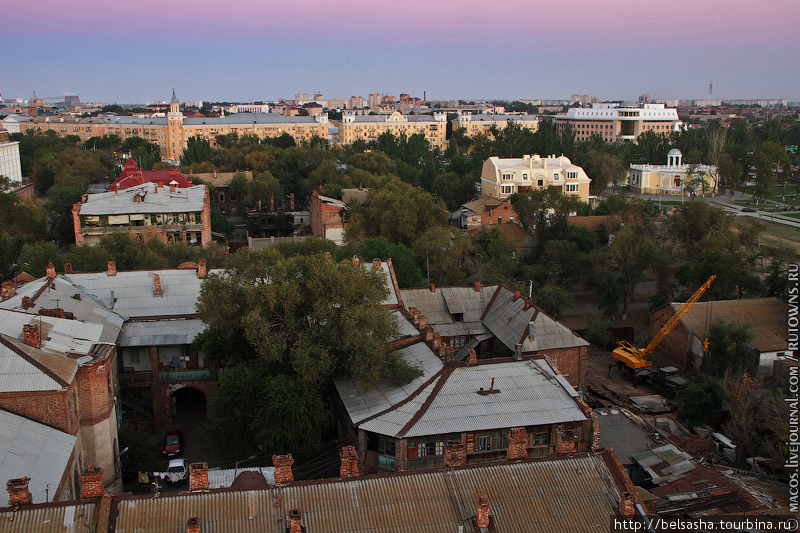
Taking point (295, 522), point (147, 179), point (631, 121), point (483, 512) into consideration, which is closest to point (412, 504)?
point (483, 512)

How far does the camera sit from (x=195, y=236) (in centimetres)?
5878

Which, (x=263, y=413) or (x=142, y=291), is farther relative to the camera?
(x=142, y=291)

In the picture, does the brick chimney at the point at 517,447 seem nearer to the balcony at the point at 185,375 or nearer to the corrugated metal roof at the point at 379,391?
the corrugated metal roof at the point at 379,391

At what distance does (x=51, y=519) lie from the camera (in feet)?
49.9

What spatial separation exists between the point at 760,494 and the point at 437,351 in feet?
39.7

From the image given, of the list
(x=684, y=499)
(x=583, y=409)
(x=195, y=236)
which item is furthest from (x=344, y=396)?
(x=195, y=236)

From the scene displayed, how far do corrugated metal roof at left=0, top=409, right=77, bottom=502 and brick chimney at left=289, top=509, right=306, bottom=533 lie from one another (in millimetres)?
6557

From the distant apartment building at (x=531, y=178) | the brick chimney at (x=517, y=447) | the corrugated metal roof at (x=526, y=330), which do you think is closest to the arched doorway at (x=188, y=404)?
the corrugated metal roof at (x=526, y=330)

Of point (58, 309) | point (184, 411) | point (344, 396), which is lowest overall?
point (184, 411)

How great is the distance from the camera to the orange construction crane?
3797cm

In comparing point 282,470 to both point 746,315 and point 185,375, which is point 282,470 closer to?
point 185,375

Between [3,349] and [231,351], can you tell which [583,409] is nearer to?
[231,351]

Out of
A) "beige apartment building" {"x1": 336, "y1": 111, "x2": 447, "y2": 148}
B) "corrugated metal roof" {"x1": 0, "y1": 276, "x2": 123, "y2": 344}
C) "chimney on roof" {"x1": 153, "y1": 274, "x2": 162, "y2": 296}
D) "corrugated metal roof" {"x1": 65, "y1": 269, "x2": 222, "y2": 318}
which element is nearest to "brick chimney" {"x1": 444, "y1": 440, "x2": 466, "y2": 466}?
"corrugated metal roof" {"x1": 0, "y1": 276, "x2": 123, "y2": 344}

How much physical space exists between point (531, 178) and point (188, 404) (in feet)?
193
